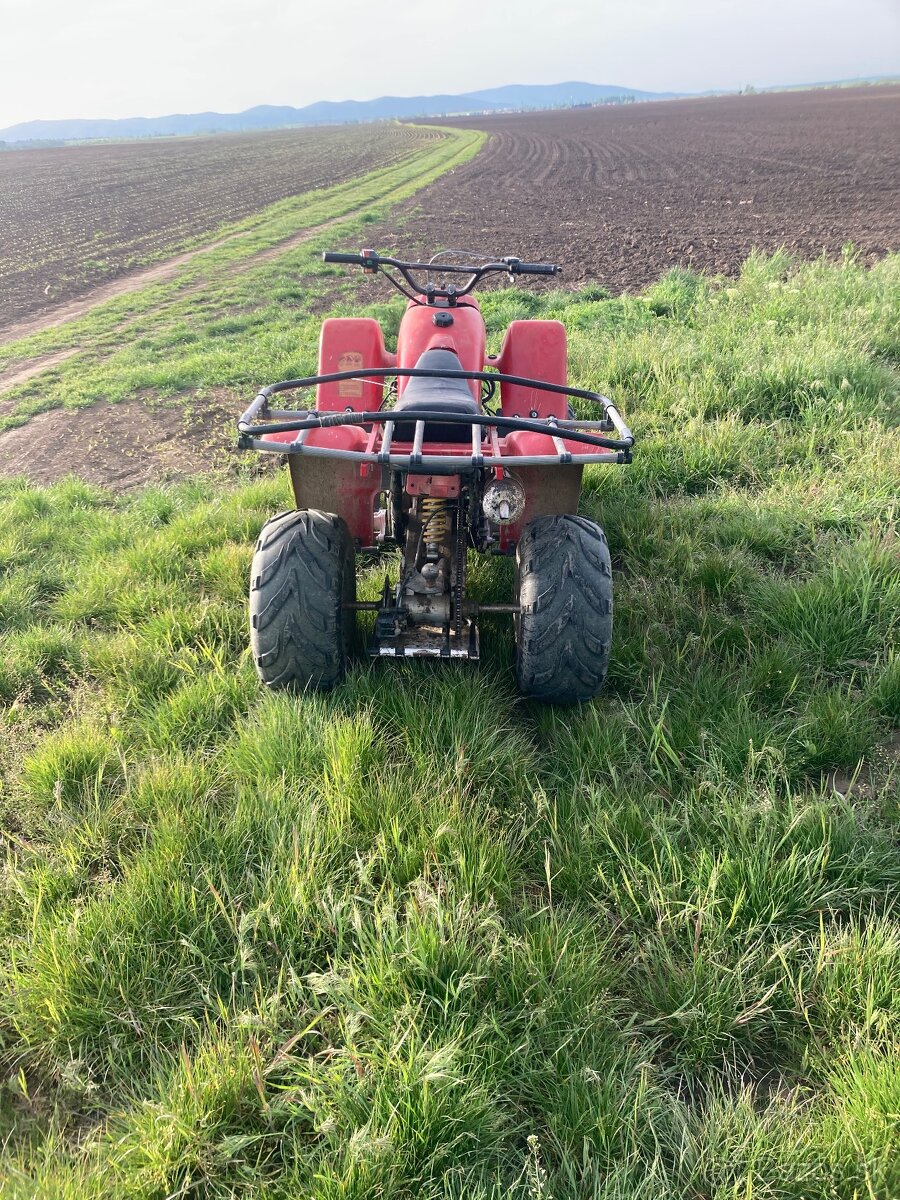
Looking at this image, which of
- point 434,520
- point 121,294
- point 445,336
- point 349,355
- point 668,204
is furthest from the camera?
point 668,204

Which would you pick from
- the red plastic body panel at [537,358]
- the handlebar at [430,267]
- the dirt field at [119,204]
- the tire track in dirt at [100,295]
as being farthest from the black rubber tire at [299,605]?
the dirt field at [119,204]

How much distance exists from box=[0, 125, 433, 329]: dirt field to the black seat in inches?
419

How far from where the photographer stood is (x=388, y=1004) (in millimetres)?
1802

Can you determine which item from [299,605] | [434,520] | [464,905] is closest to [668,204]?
[434,520]

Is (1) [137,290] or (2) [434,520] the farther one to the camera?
(1) [137,290]

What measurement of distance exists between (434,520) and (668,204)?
18.8 meters

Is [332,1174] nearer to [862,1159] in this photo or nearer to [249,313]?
[862,1159]

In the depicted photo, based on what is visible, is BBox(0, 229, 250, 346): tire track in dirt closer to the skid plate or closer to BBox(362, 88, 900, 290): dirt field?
BBox(362, 88, 900, 290): dirt field

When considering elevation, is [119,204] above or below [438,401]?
above

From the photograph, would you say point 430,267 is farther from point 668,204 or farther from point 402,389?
point 668,204

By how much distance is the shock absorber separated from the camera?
290 centimetres

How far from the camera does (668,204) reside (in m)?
18.3

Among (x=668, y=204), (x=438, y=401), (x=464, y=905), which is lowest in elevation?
(x=464, y=905)

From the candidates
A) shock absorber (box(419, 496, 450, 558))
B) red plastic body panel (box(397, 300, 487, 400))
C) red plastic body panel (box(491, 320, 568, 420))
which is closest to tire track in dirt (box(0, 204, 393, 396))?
red plastic body panel (box(397, 300, 487, 400))
